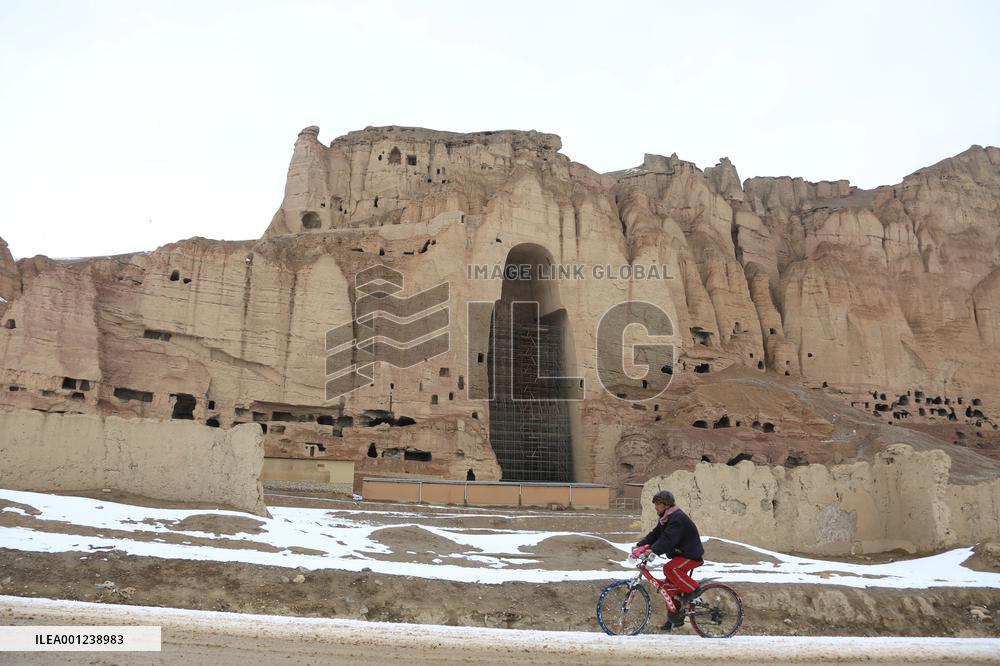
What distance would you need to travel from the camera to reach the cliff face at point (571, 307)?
35094 millimetres

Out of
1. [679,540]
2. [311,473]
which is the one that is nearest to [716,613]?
[679,540]

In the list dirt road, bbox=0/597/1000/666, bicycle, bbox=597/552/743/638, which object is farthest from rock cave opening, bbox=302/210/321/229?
bicycle, bbox=597/552/743/638

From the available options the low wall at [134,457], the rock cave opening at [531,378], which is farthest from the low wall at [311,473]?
the low wall at [134,457]

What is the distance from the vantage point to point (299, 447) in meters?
34.9

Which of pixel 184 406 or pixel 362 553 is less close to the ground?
pixel 184 406

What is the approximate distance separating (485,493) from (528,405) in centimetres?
1172

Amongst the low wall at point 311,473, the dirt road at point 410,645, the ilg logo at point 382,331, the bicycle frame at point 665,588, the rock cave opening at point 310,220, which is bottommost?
the dirt road at point 410,645

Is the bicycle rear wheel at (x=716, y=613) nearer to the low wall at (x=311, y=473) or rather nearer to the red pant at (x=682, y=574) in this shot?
the red pant at (x=682, y=574)

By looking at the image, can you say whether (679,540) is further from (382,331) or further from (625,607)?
(382,331)

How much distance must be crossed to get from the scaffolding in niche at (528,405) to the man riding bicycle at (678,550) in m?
31.7

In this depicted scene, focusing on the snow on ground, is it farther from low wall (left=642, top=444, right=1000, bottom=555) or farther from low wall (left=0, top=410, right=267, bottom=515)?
low wall (left=0, top=410, right=267, bottom=515)

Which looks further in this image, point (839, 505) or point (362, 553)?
point (839, 505)

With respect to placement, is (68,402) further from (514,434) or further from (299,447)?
(514,434)

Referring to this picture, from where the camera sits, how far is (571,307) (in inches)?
1702
